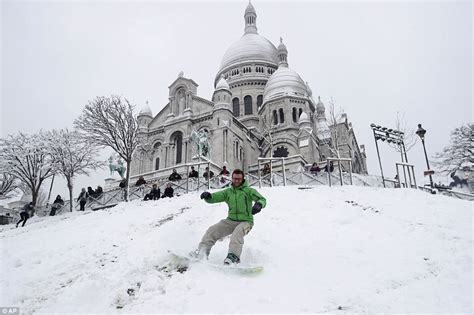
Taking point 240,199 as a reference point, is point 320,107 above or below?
above

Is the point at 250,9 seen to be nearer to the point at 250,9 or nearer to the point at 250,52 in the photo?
the point at 250,9

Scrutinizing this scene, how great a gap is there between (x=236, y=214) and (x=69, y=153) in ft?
72.1

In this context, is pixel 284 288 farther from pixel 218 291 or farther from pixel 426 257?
pixel 426 257

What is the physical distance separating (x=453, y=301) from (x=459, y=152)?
31607 mm

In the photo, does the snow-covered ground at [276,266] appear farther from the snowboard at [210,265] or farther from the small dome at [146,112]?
the small dome at [146,112]

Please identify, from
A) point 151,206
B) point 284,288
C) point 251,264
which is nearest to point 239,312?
point 284,288

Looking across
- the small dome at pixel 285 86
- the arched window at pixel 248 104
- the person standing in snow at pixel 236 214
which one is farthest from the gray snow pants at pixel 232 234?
the arched window at pixel 248 104

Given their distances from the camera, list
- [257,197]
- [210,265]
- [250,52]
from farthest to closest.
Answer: [250,52], [257,197], [210,265]

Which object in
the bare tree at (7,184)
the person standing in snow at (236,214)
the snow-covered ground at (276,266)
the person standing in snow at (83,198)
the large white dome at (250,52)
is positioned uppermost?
the large white dome at (250,52)

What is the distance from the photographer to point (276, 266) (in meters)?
5.36

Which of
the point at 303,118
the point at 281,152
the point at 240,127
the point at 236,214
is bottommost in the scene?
the point at 236,214

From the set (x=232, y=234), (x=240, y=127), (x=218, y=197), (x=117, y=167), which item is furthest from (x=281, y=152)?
(x=232, y=234)

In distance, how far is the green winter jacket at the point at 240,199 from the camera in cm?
582
